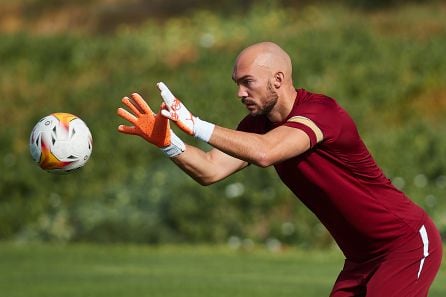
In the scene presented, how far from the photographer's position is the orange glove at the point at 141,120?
8078mm

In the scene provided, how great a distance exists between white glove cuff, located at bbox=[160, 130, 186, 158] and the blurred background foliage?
12.5m

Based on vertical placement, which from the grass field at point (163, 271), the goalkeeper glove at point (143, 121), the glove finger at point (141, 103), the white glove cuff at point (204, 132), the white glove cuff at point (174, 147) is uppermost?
the glove finger at point (141, 103)

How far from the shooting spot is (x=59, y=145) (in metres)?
8.70

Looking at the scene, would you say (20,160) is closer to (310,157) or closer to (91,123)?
(91,123)

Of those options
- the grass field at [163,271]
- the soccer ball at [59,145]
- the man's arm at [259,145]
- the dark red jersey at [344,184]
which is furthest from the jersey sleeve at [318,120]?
the grass field at [163,271]

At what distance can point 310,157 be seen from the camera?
830 centimetres

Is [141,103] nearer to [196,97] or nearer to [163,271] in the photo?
[163,271]

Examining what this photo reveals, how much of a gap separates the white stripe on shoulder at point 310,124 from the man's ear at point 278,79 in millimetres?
286

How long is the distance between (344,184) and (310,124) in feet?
1.75

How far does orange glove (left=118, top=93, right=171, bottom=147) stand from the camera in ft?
26.5

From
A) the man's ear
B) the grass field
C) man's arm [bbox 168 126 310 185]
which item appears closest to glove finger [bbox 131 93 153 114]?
man's arm [bbox 168 126 310 185]

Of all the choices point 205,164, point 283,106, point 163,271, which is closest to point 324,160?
point 283,106

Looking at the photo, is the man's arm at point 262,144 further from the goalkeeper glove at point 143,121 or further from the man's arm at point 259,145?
the goalkeeper glove at point 143,121

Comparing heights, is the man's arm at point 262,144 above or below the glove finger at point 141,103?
below
